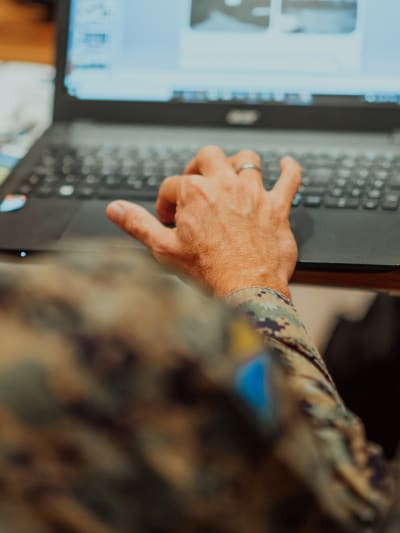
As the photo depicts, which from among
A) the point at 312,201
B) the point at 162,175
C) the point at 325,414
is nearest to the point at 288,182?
the point at 312,201

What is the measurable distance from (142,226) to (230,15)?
1.03ft

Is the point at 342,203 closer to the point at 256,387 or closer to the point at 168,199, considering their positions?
the point at 168,199

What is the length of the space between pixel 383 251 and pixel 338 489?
38 cm

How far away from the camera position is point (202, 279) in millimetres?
644

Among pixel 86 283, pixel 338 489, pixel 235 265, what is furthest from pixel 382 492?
pixel 235 265

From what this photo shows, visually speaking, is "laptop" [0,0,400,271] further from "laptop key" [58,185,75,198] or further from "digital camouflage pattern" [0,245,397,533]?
"digital camouflage pattern" [0,245,397,533]

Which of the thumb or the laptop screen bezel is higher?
the laptop screen bezel

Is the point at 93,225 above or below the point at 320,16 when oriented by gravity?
below

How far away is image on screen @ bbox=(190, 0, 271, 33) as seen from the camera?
83 cm

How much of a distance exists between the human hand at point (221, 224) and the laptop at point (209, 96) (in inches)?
2.3

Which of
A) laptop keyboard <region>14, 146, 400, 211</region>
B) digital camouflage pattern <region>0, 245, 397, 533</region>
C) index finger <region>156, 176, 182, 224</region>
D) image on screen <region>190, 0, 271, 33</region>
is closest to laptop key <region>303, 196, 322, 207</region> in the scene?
laptop keyboard <region>14, 146, 400, 211</region>

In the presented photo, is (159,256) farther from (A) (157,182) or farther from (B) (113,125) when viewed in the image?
(B) (113,125)

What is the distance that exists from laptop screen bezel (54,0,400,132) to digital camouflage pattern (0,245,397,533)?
0.65 meters

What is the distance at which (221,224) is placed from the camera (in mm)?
666
